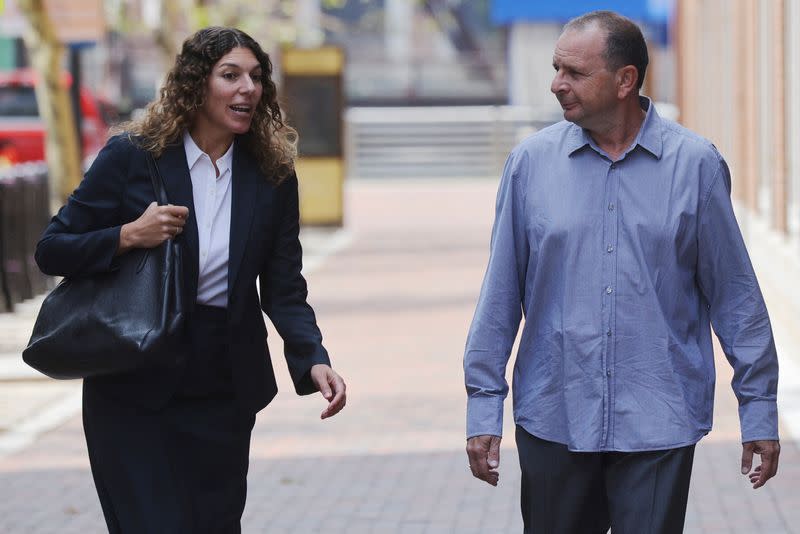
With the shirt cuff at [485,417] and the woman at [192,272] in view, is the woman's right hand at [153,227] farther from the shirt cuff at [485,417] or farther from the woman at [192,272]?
the shirt cuff at [485,417]

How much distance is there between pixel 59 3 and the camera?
1677 centimetres

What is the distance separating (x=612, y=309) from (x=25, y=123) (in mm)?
26326

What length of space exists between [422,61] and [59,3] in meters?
31.3

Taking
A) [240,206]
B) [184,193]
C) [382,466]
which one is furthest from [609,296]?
[382,466]

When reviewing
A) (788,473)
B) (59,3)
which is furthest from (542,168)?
(59,3)

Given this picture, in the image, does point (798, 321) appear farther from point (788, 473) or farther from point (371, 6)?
point (371, 6)

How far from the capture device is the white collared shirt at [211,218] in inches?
164

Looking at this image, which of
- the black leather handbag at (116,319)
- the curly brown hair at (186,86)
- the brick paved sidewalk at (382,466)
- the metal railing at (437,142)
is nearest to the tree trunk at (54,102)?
the brick paved sidewalk at (382,466)

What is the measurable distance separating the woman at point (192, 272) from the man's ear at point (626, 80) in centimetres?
85

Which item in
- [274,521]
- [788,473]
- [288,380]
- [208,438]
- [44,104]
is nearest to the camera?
[208,438]

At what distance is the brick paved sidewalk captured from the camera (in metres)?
6.82

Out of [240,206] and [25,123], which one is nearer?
[240,206]

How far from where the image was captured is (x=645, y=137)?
151 inches

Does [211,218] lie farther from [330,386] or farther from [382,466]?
[382,466]
